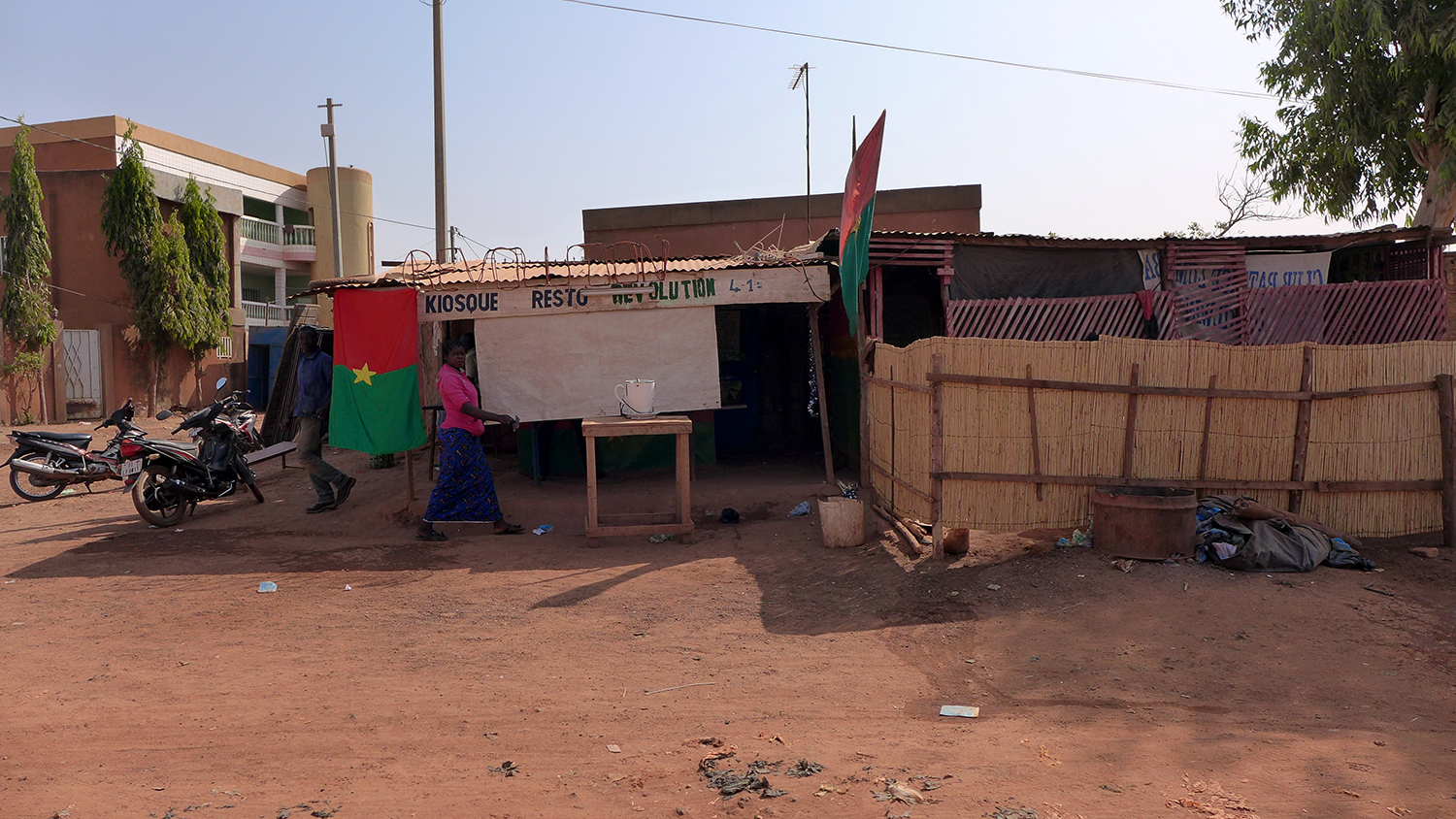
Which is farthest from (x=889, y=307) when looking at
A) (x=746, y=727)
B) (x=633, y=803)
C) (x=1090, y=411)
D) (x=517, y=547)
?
(x=633, y=803)

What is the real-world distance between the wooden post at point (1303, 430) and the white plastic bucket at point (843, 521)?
3.03 meters

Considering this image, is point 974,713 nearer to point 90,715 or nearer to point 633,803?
point 633,803

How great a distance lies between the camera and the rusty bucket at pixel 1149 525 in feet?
20.0

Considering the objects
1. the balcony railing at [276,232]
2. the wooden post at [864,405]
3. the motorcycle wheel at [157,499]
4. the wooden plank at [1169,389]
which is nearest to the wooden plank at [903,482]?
the wooden post at [864,405]

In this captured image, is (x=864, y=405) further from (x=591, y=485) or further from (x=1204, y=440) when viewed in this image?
(x=1204, y=440)

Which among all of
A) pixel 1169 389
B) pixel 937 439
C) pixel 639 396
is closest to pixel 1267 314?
pixel 1169 389

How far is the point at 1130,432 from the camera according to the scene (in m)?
6.52

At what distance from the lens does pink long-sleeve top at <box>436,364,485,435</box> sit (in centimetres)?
781

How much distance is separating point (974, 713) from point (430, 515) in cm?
537

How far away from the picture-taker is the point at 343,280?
8.73 meters

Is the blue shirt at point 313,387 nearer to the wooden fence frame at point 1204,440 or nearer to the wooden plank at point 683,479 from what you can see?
the wooden plank at point 683,479

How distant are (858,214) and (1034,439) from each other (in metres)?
2.28

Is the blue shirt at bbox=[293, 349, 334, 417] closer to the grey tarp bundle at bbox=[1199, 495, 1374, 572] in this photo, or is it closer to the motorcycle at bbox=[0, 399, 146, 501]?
the motorcycle at bbox=[0, 399, 146, 501]

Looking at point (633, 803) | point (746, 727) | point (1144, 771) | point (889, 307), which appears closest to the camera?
point (633, 803)
